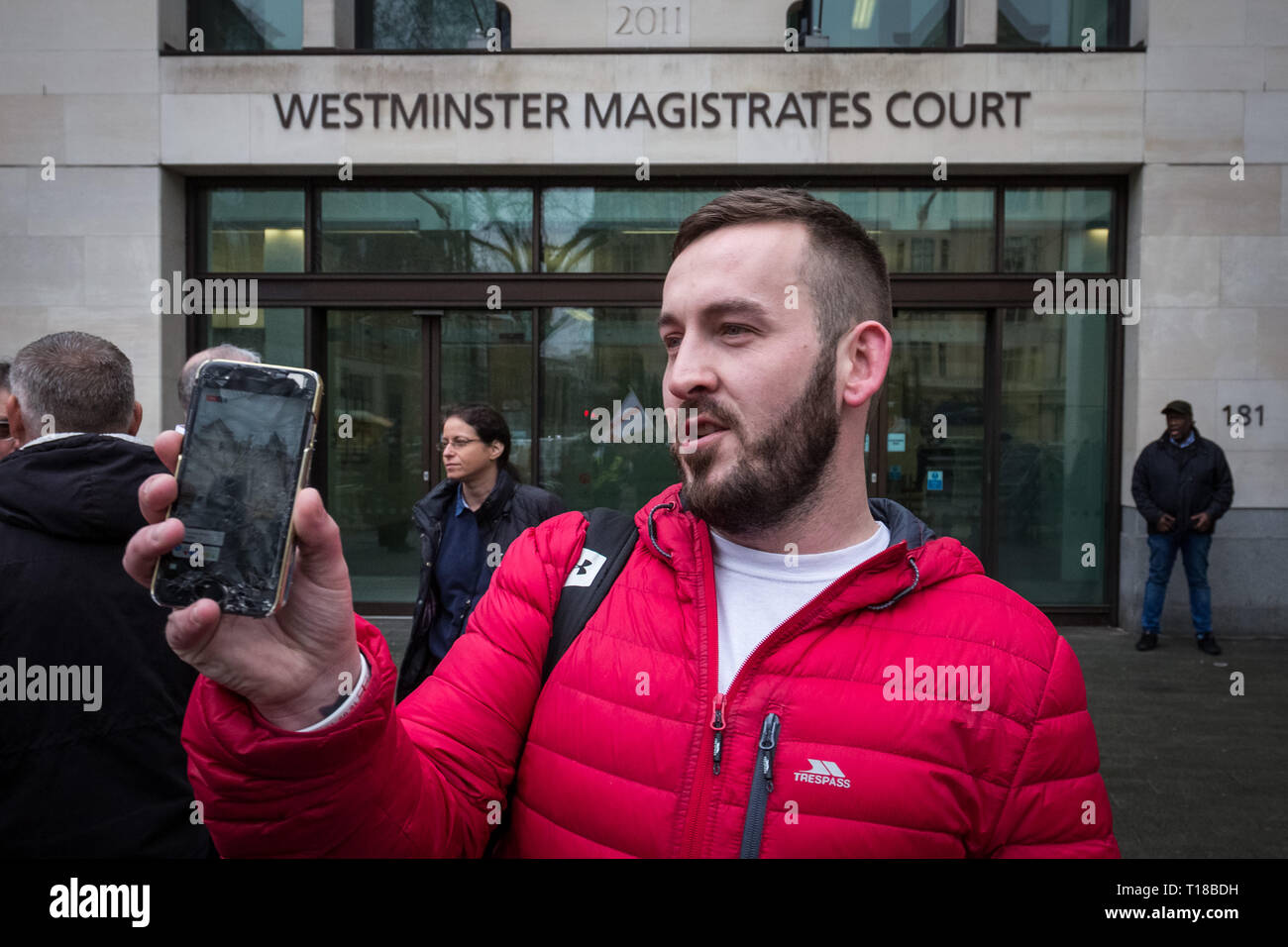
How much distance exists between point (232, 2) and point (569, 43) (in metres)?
3.74

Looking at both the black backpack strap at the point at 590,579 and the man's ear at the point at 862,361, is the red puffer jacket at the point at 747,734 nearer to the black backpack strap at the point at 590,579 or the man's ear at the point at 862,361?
the black backpack strap at the point at 590,579

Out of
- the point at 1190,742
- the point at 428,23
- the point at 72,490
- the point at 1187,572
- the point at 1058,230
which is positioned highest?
the point at 428,23

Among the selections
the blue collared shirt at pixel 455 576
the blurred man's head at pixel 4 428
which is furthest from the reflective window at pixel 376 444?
the blurred man's head at pixel 4 428

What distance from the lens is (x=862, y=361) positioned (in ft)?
5.45

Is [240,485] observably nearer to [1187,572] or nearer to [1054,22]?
[1187,572]

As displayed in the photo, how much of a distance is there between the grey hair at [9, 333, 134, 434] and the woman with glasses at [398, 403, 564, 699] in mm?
1899

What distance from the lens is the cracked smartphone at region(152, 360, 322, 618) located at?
1135mm

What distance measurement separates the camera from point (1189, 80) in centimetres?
875

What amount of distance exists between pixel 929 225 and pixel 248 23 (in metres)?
7.60

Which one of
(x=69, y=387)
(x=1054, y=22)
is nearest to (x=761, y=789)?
(x=69, y=387)

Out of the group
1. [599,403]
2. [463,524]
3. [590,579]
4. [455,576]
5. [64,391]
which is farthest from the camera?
[599,403]

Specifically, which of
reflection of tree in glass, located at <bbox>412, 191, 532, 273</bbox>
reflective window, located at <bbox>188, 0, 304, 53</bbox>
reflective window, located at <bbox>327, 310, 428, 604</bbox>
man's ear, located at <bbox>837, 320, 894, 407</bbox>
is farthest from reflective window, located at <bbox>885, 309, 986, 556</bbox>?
man's ear, located at <bbox>837, 320, 894, 407</bbox>

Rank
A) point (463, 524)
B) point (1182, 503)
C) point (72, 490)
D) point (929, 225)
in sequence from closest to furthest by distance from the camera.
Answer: point (72, 490) < point (463, 524) < point (1182, 503) < point (929, 225)

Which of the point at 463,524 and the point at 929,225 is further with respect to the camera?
the point at 929,225
